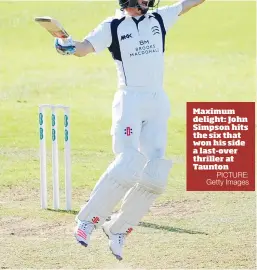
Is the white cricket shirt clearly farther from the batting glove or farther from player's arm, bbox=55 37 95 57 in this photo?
the batting glove

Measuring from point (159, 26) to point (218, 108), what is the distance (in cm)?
920

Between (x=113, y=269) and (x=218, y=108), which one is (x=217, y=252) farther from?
(x=218, y=108)

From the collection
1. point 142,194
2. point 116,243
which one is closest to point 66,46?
point 142,194

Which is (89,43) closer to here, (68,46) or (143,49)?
(68,46)

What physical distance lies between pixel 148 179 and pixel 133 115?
565 millimetres

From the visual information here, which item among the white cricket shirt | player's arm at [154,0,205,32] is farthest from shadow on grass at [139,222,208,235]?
player's arm at [154,0,205,32]

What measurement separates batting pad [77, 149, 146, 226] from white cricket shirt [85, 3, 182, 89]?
616 millimetres

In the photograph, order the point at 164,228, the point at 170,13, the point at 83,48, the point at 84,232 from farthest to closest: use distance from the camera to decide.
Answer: the point at 164,228, the point at 170,13, the point at 84,232, the point at 83,48

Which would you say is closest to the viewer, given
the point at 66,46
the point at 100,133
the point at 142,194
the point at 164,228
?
the point at 66,46

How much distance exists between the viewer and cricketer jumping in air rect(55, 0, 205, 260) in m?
9.02

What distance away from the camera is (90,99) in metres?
22.0

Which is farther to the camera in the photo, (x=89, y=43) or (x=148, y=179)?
(x=148, y=179)

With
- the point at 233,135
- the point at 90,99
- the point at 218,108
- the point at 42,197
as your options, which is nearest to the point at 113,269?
the point at 42,197

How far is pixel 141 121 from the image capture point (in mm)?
9125
